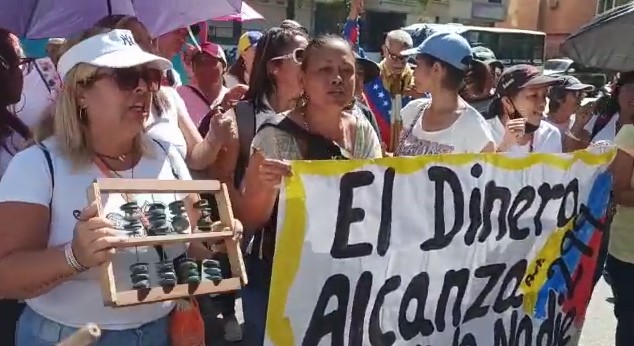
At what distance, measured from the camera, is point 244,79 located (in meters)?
4.90

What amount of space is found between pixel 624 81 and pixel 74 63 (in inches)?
114

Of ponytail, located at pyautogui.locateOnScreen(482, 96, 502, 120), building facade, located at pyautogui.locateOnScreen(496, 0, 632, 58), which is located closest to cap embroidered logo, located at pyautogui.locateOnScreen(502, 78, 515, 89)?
ponytail, located at pyautogui.locateOnScreen(482, 96, 502, 120)

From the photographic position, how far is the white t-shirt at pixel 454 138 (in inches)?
136

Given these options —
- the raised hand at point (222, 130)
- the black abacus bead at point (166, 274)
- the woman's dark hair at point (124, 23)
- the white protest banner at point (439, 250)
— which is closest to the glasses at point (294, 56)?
the raised hand at point (222, 130)

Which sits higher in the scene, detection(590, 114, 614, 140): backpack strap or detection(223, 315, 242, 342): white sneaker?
detection(590, 114, 614, 140): backpack strap

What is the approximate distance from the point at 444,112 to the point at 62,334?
2203 millimetres

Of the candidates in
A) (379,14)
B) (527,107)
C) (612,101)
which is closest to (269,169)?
(527,107)

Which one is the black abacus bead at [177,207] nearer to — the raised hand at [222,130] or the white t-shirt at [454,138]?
the raised hand at [222,130]

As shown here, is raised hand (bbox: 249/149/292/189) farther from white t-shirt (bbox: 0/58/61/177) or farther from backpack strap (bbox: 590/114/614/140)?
backpack strap (bbox: 590/114/614/140)

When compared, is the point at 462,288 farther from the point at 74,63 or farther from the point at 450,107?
the point at 74,63

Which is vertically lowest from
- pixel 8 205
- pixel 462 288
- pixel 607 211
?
pixel 462 288

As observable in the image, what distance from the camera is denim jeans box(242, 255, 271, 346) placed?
2.72 meters

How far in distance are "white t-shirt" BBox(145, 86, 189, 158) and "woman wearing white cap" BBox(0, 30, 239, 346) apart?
→ 0.58 meters

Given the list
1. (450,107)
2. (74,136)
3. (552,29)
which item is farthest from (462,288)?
(552,29)
